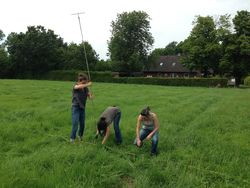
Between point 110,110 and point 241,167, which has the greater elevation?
point 110,110

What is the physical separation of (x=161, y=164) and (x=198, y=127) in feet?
17.5

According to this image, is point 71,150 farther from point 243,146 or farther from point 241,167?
point 243,146

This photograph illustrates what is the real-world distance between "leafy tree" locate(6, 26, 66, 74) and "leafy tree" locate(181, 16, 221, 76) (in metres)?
27.4

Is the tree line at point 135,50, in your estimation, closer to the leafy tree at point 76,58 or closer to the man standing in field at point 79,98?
the leafy tree at point 76,58

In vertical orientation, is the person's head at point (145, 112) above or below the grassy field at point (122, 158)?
above

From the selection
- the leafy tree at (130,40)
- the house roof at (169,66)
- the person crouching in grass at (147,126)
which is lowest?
the person crouching in grass at (147,126)

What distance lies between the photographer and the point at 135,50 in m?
74.0

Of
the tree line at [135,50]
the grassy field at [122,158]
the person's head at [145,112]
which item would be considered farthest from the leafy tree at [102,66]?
the person's head at [145,112]

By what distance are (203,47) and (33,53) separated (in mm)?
33467

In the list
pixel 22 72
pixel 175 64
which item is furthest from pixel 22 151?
pixel 175 64

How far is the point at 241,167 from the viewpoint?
7.52 m

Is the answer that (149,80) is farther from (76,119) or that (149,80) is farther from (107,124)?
(107,124)

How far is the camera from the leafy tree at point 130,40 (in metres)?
73.5

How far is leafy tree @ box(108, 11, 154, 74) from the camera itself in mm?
73500
